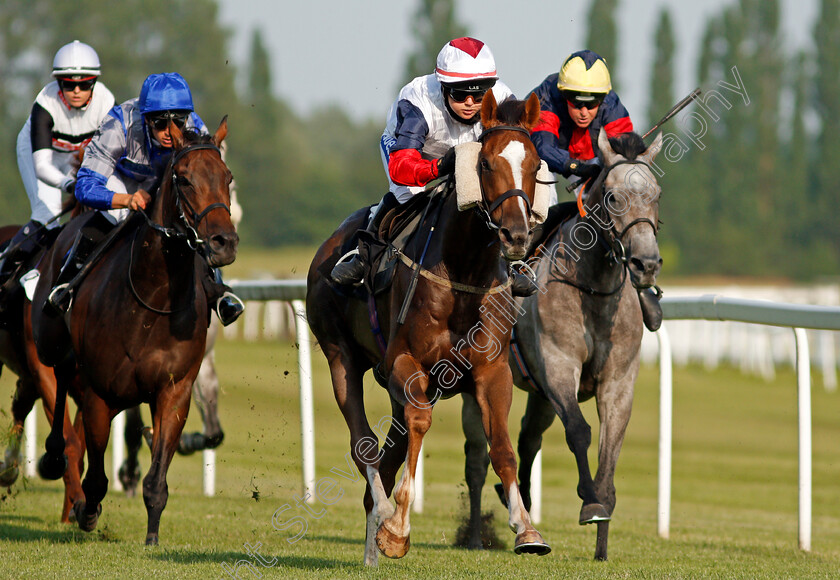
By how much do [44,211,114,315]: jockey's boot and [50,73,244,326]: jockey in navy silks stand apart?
1cm

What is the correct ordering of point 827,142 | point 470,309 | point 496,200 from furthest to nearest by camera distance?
point 827,142 < point 470,309 < point 496,200

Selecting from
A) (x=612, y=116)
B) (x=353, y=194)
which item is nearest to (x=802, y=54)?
(x=353, y=194)

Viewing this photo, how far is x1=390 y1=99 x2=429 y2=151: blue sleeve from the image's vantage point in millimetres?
5562

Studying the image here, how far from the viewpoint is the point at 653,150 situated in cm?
612

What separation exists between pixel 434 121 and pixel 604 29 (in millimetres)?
39199

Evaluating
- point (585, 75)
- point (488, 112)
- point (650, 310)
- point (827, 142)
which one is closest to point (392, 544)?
point (488, 112)

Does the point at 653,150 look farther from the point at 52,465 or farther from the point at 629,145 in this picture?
the point at 52,465

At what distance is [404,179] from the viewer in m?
5.35

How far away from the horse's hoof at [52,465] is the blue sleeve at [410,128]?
283 cm

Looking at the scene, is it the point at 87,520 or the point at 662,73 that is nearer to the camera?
the point at 87,520

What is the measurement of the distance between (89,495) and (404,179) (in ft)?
8.45

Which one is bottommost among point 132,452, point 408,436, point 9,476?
point 132,452

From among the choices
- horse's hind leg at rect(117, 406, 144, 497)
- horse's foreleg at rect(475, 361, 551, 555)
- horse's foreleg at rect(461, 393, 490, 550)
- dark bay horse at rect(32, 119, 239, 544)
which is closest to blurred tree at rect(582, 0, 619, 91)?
horse's hind leg at rect(117, 406, 144, 497)

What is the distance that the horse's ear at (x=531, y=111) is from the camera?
493 cm
